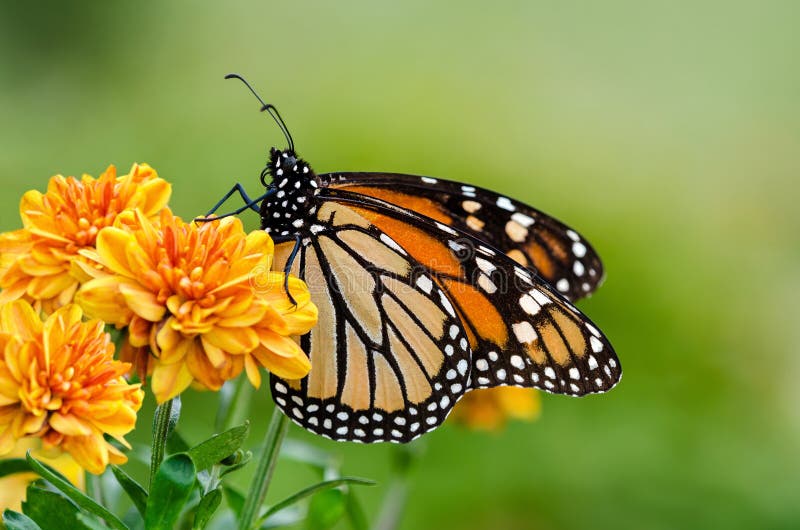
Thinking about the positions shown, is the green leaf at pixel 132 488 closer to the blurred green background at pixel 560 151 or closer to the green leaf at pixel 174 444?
the green leaf at pixel 174 444

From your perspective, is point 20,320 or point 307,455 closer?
point 20,320

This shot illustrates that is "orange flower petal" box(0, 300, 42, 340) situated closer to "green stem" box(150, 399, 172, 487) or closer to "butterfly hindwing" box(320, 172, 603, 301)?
"green stem" box(150, 399, 172, 487)

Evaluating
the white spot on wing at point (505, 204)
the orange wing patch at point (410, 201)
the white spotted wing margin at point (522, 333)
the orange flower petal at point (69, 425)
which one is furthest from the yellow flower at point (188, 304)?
the white spot on wing at point (505, 204)

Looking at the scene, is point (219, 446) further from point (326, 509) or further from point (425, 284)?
point (425, 284)

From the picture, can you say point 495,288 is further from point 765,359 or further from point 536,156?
point 536,156

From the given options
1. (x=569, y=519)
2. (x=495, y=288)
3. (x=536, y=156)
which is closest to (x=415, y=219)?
(x=495, y=288)

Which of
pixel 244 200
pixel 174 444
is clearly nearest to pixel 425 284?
pixel 244 200

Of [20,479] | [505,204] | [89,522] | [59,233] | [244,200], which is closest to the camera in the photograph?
[89,522]
